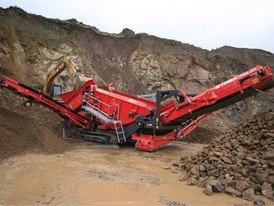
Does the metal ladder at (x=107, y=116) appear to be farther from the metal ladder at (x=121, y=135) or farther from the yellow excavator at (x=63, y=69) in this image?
the yellow excavator at (x=63, y=69)

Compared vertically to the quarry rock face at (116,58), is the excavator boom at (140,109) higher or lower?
lower

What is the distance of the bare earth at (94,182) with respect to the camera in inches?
203

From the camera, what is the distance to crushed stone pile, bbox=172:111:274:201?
18.9ft

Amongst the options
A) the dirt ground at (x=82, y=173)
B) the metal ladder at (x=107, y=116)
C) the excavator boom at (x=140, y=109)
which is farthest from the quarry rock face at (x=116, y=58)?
the dirt ground at (x=82, y=173)

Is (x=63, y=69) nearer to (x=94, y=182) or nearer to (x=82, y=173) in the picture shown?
(x=82, y=173)

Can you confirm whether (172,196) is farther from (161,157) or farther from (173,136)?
(173,136)

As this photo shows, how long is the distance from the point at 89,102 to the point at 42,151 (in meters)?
2.86

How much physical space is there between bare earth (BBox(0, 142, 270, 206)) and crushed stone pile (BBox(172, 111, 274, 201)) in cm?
26

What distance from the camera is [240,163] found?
6.39 meters

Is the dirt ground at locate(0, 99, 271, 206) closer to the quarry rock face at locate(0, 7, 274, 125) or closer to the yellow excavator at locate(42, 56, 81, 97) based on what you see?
the yellow excavator at locate(42, 56, 81, 97)

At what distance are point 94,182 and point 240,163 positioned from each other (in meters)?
2.90

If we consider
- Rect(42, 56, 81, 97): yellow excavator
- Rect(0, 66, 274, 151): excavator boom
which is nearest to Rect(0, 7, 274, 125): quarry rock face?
Rect(42, 56, 81, 97): yellow excavator

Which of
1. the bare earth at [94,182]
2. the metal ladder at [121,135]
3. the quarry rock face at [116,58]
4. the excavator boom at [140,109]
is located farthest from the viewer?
the quarry rock face at [116,58]

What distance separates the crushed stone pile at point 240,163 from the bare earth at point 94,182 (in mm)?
264
